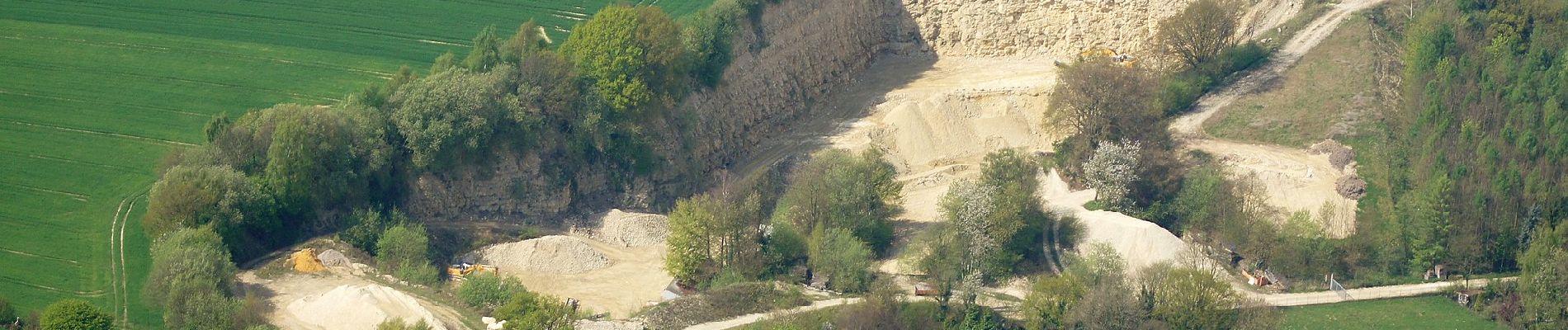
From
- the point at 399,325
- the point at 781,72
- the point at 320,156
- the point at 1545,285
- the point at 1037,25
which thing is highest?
the point at 320,156

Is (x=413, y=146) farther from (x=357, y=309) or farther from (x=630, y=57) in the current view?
(x=357, y=309)

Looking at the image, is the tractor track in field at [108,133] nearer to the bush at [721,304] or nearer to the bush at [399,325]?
the bush at [399,325]

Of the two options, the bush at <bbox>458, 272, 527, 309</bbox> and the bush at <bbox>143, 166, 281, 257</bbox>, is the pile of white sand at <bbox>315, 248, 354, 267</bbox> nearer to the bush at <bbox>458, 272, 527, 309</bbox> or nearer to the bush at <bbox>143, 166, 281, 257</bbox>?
the bush at <bbox>143, 166, 281, 257</bbox>

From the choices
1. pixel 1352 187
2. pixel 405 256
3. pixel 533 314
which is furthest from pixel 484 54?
pixel 1352 187

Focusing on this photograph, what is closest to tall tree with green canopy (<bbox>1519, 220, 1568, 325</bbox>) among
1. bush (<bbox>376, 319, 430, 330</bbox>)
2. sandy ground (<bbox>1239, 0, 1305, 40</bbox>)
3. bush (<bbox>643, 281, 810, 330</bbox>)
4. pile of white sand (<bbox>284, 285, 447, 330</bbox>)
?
sandy ground (<bbox>1239, 0, 1305, 40</bbox>)

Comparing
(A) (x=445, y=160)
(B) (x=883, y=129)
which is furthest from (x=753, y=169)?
(A) (x=445, y=160)
